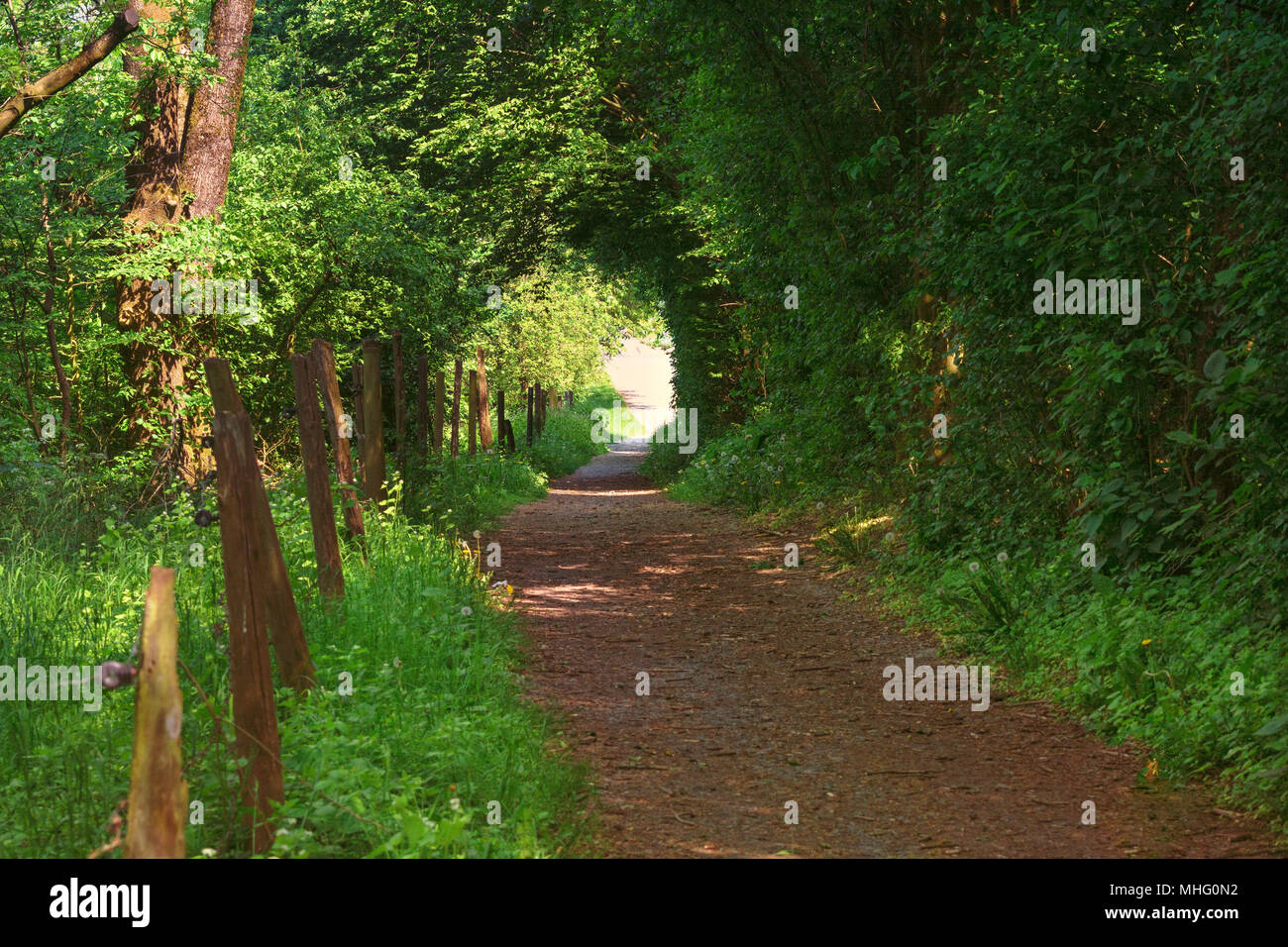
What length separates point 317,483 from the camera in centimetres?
739

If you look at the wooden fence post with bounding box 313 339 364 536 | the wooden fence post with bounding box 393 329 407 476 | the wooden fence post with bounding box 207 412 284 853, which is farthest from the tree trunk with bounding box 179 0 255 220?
the wooden fence post with bounding box 207 412 284 853

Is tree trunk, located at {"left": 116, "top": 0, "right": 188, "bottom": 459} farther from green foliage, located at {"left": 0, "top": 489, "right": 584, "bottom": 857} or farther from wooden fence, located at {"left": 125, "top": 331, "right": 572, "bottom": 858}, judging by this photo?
wooden fence, located at {"left": 125, "top": 331, "right": 572, "bottom": 858}

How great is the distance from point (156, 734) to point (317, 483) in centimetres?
443

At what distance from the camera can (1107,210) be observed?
7.65m

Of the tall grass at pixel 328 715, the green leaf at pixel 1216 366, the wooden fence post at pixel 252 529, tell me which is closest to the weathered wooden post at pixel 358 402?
the tall grass at pixel 328 715

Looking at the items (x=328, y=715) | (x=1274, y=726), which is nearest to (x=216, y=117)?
(x=328, y=715)

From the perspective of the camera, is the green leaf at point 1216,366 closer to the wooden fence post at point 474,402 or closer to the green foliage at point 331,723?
the green foliage at point 331,723

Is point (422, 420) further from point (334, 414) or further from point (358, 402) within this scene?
point (334, 414)

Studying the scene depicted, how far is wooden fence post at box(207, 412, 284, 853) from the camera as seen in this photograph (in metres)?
4.37

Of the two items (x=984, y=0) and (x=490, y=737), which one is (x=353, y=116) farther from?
(x=490, y=737)

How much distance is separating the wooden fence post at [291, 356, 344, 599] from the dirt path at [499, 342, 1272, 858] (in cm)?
153

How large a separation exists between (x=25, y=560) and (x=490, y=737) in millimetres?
4635

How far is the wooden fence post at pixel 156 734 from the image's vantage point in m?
3.05

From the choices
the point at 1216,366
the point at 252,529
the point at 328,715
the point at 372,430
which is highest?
the point at 1216,366
